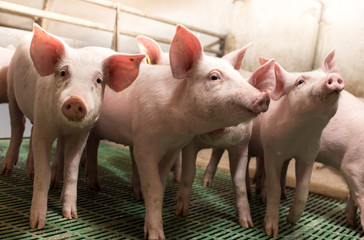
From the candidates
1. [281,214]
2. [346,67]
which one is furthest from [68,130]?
[346,67]

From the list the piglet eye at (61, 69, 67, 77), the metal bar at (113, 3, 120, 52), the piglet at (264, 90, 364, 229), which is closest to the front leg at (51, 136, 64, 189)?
the piglet eye at (61, 69, 67, 77)

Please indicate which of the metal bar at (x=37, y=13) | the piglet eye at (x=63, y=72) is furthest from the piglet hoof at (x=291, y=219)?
the metal bar at (x=37, y=13)

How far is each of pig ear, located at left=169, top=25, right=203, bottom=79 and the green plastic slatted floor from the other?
920 mm

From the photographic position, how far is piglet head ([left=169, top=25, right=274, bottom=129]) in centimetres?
191

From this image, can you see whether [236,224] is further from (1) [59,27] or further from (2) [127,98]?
(1) [59,27]

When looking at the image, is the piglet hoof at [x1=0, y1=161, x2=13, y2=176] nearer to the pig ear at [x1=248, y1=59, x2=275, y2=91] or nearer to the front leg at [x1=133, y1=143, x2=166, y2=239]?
the front leg at [x1=133, y1=143, x2=166, y2=239]

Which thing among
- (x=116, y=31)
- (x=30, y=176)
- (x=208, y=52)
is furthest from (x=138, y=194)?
(x=208, y=52)

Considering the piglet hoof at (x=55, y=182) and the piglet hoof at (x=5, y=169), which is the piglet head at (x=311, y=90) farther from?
the piglet hoof at (x=5, y=169)

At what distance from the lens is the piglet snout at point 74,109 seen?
185 cm

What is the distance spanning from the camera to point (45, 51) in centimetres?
211

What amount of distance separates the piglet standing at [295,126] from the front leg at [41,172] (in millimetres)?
1324

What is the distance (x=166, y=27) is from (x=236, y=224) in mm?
3069

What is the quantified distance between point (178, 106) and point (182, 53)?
28 cm

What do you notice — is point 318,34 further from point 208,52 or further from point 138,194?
point 138,194
